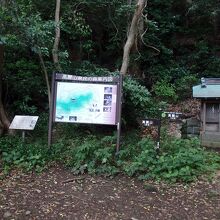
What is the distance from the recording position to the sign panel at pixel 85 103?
721 centimetres

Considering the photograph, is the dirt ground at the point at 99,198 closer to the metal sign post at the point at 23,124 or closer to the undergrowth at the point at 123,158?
the undergrowth at the point at 123,158

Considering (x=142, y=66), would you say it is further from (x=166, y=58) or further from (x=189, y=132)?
(x=189, y=132)

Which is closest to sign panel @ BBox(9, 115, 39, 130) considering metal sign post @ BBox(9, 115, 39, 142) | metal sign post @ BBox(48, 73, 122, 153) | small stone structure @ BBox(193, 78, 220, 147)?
metal sign post @ BBox(9, 115, 39, 142)

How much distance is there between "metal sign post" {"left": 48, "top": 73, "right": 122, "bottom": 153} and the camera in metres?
7.21

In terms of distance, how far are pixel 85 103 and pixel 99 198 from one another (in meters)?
2.34

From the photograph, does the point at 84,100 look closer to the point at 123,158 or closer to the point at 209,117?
the point at 123,158

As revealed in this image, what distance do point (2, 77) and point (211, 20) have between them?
34.5ft

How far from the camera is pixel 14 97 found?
9984mm

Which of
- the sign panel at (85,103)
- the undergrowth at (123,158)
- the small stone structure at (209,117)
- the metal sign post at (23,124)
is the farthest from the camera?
the small stone structure at (209,117)

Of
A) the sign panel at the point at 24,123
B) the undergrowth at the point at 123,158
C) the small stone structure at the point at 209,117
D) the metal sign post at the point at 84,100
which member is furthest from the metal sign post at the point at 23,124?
the small stone structure at the point at 209,117

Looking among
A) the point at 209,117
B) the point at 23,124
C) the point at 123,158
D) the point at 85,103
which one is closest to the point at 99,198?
the point at 123,158

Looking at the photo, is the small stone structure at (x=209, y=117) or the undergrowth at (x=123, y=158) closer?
the undergrowth at (x=123, y=158)

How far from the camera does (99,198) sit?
Answer: 18.0 feet

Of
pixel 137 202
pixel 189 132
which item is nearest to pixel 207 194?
pixel 137 202
